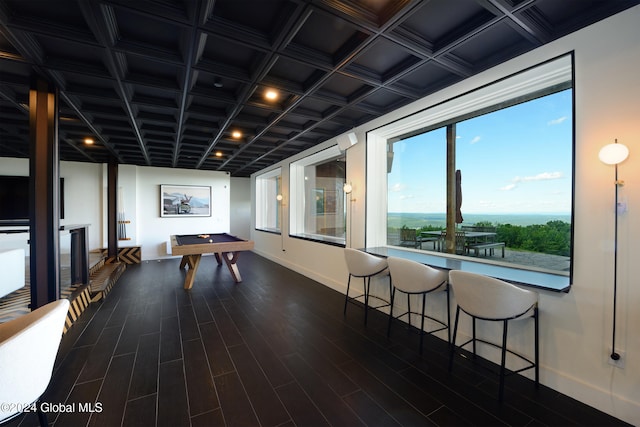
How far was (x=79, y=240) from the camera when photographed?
3.78 meters

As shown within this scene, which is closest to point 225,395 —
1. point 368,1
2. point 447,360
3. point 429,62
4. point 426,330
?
point 447,360

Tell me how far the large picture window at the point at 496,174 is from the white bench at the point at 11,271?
4625 mm

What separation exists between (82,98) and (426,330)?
16.1ft

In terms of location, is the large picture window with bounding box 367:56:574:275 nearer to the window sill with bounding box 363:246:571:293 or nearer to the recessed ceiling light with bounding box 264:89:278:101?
the window sill with bounding box 363:246:571:293

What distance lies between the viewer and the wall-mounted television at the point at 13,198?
5.60m

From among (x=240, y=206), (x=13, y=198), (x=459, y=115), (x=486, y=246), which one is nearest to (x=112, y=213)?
(x=13, y=198)

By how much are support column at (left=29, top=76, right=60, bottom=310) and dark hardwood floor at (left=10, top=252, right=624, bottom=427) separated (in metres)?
0.66

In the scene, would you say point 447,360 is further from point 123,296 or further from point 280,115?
point 123,296

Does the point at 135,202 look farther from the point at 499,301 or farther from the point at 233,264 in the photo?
the point at 499,301

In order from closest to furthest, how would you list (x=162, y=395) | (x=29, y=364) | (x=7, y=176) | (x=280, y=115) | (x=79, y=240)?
(x=29, y=364) < (x=162, y=395) < (x=280, y=115) < (x=79, y=240) < (x=7, y=176)

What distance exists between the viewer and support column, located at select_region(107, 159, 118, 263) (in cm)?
607

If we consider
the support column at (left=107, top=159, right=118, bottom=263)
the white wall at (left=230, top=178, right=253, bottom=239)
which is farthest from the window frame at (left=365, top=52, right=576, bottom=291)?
the white wall at (left=230, top=178, right=253, bottom=239)

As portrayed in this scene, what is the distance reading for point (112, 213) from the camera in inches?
239

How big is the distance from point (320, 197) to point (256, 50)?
3.73 metres
